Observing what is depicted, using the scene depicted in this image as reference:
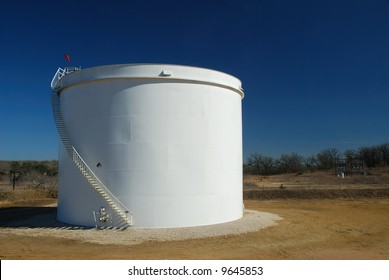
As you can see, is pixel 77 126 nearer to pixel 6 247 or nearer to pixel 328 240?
pixel 6 247

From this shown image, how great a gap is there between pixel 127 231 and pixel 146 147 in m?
3.77

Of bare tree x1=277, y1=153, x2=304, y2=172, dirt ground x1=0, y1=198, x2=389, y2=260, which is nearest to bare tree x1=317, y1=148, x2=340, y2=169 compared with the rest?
bare tree x1=277, y1=153, x2=304, y2=172

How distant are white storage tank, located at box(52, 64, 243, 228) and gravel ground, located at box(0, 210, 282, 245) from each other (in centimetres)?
64

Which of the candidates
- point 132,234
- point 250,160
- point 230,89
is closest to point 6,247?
point 132,234

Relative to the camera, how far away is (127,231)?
15242mm

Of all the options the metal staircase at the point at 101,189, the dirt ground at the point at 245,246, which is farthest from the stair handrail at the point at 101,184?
the dirt ground at the point at 245,246

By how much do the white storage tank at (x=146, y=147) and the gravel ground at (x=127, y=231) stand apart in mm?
637

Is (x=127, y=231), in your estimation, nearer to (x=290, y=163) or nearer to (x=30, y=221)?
(x=30, y=221)

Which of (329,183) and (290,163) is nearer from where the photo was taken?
(329,183)

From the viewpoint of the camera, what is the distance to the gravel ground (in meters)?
13.9

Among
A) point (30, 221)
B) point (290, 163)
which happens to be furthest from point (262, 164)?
point (30, 221)
